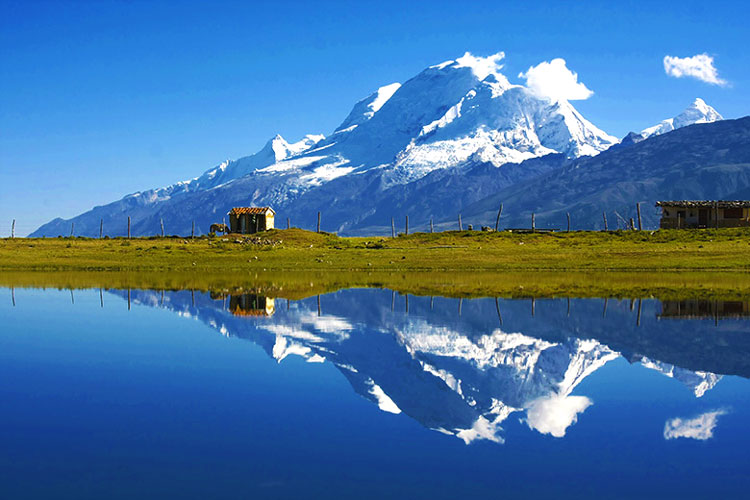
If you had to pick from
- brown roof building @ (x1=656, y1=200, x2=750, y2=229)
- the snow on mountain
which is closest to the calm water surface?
the snow on mountain

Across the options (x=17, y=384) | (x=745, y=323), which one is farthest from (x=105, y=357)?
(x=745, y=323)

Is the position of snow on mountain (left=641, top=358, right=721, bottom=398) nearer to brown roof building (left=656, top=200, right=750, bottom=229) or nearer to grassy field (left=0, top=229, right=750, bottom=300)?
grassy field (left=0, top=229, right=750, bottom=300)

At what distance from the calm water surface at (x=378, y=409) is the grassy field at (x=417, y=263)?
1869 centimetres

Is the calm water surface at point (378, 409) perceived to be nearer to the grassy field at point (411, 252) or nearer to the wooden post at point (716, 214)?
the grassy field at point (411, 252)

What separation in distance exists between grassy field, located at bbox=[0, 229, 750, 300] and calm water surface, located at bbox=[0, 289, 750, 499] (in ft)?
61.3

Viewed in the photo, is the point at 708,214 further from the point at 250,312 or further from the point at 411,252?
the point at 250,312

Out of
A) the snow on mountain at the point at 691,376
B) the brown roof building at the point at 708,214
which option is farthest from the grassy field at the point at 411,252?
the snow on mountain at the point at 691,376

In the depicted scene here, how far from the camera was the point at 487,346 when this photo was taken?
2591cm

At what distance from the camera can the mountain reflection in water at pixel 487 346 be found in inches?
682

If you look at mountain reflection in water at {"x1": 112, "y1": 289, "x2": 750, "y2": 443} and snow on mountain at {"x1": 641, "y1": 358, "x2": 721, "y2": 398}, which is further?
snow on mountain at {"x1": 641, "y1": 358, "x2": 721, "y2": 398}

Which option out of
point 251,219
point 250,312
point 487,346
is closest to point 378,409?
point 487,346

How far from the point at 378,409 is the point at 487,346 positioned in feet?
32.1

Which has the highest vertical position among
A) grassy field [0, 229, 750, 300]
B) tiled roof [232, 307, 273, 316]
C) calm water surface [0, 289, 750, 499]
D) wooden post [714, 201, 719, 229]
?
wooden post [714, 201, 719, 229]

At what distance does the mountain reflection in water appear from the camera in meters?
17.3
